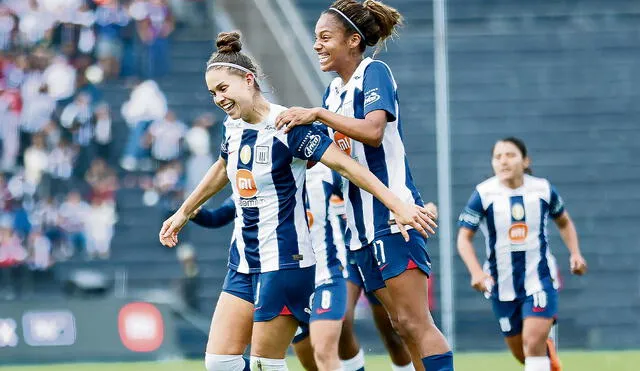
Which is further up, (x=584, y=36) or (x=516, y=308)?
(x=584, y=36)

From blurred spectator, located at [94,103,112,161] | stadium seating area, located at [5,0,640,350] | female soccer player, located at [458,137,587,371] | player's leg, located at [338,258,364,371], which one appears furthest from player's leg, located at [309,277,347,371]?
blurred spectator, located at [94,103,112,161]

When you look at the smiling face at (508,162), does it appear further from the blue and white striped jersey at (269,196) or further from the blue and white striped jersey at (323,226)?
the blue and white striped jersey at (269,196)

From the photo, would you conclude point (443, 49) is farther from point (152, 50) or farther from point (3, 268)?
point (3, 268)

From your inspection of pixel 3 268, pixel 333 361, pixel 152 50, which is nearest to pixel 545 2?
pixel 152 50

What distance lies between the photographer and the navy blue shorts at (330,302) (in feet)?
26.5

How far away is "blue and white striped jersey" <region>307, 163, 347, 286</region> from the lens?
8.25 metres

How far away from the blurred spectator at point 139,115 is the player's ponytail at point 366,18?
10.6m

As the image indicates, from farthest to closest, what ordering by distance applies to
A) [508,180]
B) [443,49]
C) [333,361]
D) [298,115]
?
[443,49], [508,180], [333,361], [298,115]

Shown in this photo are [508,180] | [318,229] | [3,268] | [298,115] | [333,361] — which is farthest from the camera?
[3,268]

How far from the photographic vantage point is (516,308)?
8.80 m

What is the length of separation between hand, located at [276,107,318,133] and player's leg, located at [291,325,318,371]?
2.70 m

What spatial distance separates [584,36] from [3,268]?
8.68 metres

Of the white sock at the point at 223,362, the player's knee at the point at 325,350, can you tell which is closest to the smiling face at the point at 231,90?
the white sock at the point at 223,362

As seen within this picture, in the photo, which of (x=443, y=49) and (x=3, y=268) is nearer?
(x=443, y=49)
